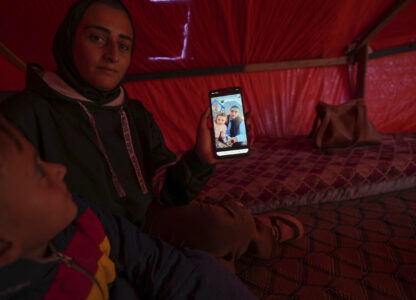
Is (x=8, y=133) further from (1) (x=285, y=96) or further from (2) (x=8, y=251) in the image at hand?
(1) (x=285, y=96)

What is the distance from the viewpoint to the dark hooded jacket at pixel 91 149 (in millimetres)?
575

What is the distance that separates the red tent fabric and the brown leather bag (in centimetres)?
56

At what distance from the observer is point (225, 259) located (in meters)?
0.70

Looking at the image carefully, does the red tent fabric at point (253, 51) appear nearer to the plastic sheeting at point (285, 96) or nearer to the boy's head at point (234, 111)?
the plastic sheeting at point (285, 96)

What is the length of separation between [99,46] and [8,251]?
22.6 inches

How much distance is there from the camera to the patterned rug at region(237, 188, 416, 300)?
2.04 feet

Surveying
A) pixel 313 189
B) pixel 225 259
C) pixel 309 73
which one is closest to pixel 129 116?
pixel 225 259

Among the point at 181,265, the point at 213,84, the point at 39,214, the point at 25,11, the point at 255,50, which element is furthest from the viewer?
the point at 213,84

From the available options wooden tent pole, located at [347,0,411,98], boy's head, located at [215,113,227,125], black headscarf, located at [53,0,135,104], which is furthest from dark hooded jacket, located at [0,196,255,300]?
wooden tent pole, located at [347,0,411,98]

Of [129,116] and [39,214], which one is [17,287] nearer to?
[39,214]

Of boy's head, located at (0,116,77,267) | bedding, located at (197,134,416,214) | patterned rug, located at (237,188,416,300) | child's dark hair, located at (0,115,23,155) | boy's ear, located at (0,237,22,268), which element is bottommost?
patterned rug, located at (237,188,416,300)

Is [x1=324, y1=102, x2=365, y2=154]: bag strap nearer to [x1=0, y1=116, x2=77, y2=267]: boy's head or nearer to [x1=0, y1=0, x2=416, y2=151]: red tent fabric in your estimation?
[x1=0, y1=0, x2=416, y2=151]: red tent fabric

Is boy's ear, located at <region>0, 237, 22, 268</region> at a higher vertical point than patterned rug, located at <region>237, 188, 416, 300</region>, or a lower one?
higher

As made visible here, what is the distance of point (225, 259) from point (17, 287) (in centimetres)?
55
